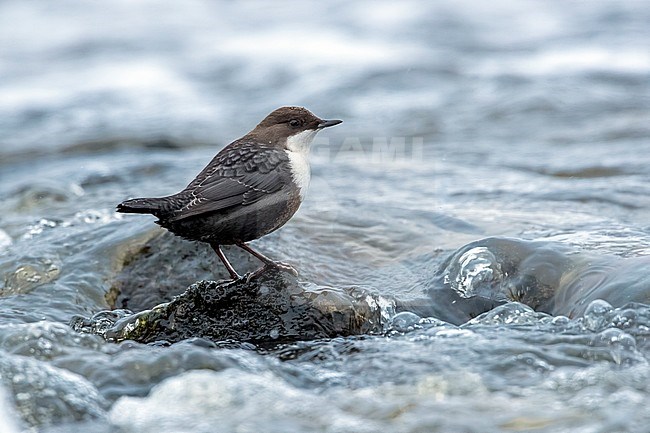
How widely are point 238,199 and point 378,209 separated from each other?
208 cm

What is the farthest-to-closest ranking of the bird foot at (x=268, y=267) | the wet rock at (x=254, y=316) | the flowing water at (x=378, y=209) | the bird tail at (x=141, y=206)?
the bird foot at (x=268, y=267)
the wet rock at (x=254, y=316)
the bird tail at (x=141, y=206)
the flowing water at (x=378, y=209)

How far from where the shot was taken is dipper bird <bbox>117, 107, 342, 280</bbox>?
4.32 m

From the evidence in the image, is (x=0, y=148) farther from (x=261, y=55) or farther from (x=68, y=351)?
(x=68, y=351)

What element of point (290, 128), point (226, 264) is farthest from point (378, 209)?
point (226, 264)

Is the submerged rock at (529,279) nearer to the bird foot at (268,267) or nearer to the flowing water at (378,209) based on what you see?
the flowing water at (378,209)

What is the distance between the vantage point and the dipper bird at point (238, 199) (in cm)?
432

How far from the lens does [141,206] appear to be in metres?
4.09

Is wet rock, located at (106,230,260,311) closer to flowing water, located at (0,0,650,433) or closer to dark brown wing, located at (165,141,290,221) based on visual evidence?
flowing water, located at (0,0,650,433)

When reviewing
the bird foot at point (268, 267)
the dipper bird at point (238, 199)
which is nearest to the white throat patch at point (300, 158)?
the dipper bird at point (238, 199)

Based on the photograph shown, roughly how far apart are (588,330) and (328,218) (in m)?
2.51

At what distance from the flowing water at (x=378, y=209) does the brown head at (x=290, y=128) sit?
27.8 inches

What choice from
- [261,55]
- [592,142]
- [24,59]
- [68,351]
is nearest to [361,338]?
[68,351]

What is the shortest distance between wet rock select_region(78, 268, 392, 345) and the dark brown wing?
1.28 feet

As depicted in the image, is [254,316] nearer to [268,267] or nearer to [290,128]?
[268,267]
